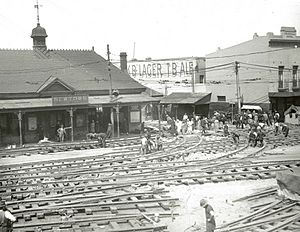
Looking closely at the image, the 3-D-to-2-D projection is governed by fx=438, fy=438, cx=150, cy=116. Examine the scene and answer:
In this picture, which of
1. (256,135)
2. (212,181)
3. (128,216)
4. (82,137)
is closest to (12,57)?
(82,137)

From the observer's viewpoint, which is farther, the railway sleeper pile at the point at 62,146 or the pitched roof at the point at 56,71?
the pitched roof at the point at 56,71

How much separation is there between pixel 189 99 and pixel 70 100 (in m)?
20.0

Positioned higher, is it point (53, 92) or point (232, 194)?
point (53, 92)

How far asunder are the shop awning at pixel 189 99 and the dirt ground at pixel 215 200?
104 feet

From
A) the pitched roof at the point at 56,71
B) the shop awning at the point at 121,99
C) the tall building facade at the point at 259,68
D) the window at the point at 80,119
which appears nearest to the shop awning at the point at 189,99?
the tall building facade at the point at 259,68

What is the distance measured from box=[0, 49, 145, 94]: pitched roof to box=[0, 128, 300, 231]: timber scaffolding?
1227 cm

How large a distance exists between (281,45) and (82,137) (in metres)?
27.9

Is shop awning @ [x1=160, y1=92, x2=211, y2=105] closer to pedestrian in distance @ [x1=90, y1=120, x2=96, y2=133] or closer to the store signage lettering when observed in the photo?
the store signage lettering

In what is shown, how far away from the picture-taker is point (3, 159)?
28141 millimetres

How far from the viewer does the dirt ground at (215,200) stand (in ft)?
46.5

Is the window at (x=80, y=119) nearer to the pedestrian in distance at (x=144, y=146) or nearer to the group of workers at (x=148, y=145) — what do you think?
the group of workers at (x=148, y=145)

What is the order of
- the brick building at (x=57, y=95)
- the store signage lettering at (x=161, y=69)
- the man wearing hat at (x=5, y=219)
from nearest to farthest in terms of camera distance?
the man wearing hat at (x=5, y=219), the brick building at (x=57, y=95), the store signage lettering at (x=161, y=69)

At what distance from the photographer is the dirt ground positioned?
558 inches

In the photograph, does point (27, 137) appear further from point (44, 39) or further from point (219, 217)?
point (219, 217)
